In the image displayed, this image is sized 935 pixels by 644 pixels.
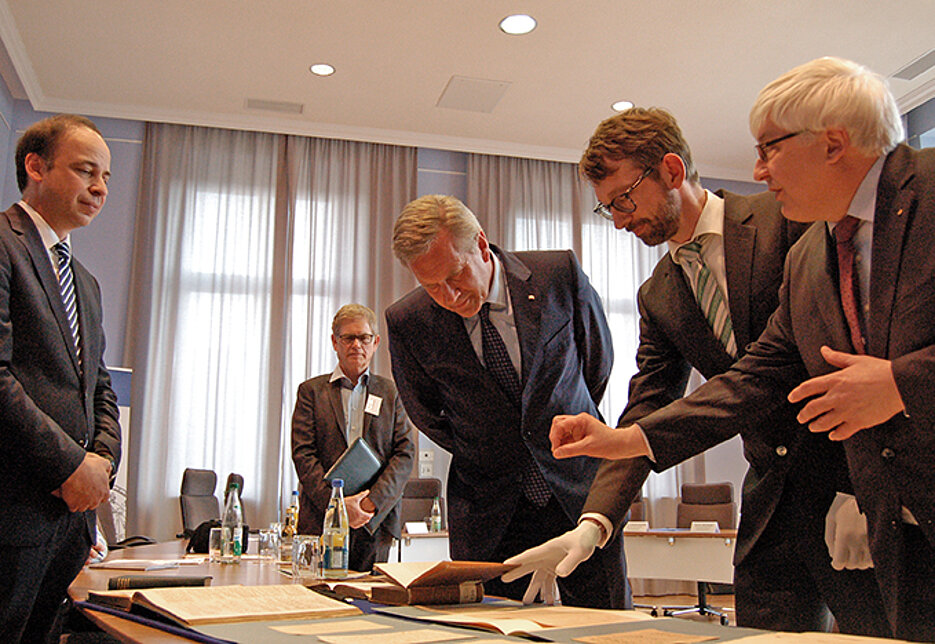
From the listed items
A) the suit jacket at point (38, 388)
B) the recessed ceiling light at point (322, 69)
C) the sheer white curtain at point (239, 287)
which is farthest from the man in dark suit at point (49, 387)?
the sheer white curtain at point (239, 287)

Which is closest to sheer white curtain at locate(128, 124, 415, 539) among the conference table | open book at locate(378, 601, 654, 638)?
the conference table

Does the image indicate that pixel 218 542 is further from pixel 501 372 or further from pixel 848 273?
pixel 848 273

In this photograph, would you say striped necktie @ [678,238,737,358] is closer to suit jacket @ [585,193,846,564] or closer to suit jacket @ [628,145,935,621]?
suit jacket @ [585,193,846,564]

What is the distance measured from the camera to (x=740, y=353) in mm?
1660

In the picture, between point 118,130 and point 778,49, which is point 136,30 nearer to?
point 118,130

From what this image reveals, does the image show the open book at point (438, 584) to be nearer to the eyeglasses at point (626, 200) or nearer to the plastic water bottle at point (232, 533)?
the eyeglasses at point (626, 200)

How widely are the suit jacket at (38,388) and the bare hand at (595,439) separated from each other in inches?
43.2

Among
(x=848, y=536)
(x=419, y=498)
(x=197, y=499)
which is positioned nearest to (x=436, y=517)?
(x=419, y=498)

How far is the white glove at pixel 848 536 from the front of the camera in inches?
52.7

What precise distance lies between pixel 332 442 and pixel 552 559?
91.0 inches

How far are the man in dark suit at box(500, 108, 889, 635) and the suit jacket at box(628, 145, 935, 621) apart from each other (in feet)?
0.63

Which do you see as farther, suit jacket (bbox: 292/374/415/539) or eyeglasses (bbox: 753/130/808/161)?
suit jacket (bbox: 292/374/415/539)

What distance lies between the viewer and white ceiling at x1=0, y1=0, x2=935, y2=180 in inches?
204

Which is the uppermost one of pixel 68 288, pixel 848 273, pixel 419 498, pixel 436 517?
pixel 68 288
